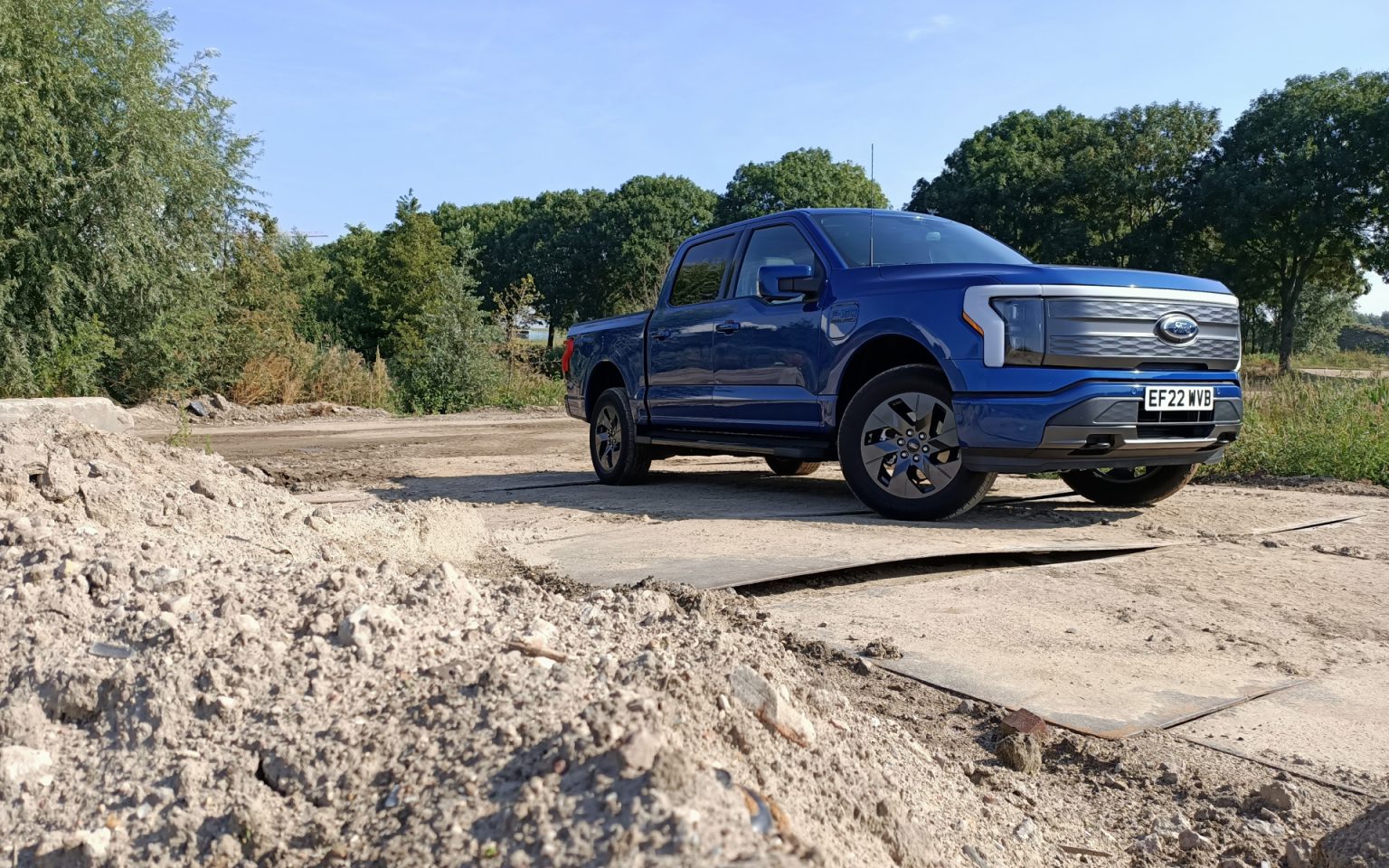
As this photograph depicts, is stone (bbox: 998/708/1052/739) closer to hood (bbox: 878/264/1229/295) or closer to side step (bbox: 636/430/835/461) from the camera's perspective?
hood (bbox: 878/264/1229/295)

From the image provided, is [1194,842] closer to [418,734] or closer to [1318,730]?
[1318,730]

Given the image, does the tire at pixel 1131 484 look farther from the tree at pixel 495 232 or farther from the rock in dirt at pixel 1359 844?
the tree at pixel 495 232

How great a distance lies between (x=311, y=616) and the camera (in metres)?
2.60

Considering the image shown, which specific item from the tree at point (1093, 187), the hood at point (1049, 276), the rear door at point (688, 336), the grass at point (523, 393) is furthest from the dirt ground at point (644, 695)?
the tree at point (1093, 187)

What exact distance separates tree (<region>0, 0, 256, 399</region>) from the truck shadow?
459 inches

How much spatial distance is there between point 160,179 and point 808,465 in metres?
14.3

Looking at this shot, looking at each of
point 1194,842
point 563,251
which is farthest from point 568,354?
point 563,251

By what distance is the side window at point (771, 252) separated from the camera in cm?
710

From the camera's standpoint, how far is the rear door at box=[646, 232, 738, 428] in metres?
7.63

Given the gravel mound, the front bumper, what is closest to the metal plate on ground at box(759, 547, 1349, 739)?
the gravel mound

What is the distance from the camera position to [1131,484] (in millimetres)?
6906

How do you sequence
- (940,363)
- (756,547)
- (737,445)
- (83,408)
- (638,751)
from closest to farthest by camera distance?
(638,751)
(756,547)
(940,363)
(737,445)
(83,408)

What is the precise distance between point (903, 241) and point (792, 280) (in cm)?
85

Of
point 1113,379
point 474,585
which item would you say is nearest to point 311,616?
point 474,585
